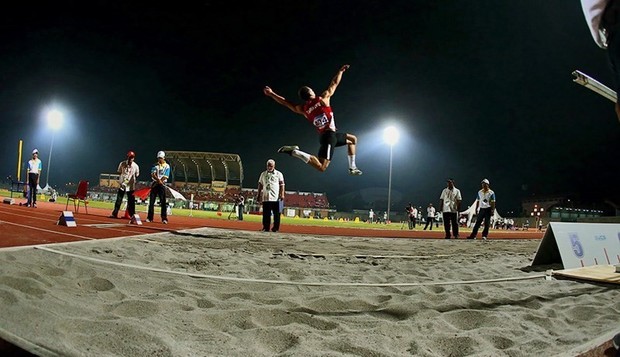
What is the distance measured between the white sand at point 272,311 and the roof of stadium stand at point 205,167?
36.1m

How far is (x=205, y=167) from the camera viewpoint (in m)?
41.9

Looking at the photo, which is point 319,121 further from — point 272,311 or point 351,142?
point 272,311

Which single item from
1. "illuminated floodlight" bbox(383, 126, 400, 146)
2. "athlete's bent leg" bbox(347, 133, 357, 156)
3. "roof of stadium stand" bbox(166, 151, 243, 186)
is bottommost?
"athlete's bent leg" bbox(347, 133, 357, 156)

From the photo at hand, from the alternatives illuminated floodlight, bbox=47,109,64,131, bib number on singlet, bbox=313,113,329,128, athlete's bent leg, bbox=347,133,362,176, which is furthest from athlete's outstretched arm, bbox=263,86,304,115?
illuminated floodlight, bbox=47,109,64,131

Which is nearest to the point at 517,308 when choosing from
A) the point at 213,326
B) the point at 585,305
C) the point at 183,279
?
the point at 585,305

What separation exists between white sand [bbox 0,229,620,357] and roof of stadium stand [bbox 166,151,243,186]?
36.1 metres

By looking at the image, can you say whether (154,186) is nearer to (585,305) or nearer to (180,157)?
(585,305)

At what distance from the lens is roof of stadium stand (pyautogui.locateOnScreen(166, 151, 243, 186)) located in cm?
3931

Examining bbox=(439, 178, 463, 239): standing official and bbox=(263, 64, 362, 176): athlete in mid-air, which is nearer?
bbox=(263, 64, 362, 176): athlete in mid-air

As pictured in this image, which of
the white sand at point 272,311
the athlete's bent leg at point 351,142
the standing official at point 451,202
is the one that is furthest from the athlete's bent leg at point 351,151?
the standing official at point 451,202

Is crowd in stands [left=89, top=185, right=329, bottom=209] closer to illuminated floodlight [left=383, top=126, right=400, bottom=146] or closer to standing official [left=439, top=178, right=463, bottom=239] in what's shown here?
illuminated floodlight [left=383, top=126, right=400, bottom=146]

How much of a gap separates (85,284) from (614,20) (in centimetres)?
329

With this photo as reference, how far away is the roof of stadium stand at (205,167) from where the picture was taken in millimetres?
39312

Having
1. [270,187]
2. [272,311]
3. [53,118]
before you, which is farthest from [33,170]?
[53,118]
